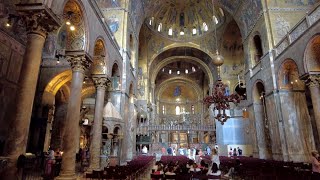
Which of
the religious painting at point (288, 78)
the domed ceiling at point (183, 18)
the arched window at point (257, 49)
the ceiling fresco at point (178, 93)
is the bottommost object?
the religious painting at point (288, 78)

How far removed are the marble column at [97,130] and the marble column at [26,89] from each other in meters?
4.29

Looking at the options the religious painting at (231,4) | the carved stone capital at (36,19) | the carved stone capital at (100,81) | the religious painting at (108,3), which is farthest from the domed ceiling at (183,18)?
the carved stone capital at (36,19)

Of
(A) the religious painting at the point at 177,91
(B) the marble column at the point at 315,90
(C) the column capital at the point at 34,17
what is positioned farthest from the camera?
(A) the religious painting at the point at 177,91

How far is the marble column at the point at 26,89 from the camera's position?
453 centimetres

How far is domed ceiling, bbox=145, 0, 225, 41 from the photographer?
24191mm

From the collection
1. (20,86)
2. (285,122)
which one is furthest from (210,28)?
(20,86)

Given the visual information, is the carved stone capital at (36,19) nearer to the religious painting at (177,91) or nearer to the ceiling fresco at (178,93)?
the ceiling fresco at (178,93)

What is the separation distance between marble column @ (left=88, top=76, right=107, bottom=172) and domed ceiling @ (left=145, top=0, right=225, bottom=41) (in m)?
15.1

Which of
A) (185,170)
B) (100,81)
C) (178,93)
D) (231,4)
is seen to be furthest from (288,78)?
(178,93)

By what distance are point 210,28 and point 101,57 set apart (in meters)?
19.0

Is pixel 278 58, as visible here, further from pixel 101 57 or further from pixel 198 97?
pixel 198 97

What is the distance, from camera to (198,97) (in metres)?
36.4

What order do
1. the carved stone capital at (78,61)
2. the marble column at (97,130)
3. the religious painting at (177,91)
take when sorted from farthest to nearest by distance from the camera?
the religious painting at (177,91)
the marble column at (97,130)
the carved stone capital at (78,61)

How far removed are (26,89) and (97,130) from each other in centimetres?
498
